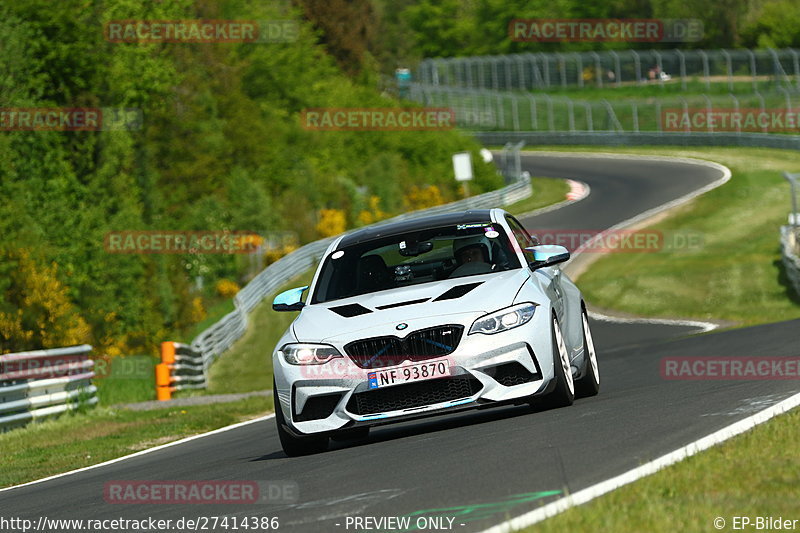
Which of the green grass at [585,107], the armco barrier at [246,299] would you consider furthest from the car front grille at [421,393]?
the green grass at [585,107]

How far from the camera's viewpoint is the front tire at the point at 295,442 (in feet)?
32.8

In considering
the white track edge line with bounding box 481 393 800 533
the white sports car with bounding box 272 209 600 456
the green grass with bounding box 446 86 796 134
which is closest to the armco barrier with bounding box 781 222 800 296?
the white sports car with bounding box 272 209 600 456

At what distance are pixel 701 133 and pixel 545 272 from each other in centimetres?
6427

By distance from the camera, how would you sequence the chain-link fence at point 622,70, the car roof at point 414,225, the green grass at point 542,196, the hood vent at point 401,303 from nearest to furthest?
the hood vent at point 401,303
the car roof at point 414,225
the green grass at point 542,196
the chain-link fence at point 622,70

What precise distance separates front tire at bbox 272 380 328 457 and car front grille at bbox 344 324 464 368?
2.72 feet

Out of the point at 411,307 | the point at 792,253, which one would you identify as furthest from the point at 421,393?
the point at 792,253

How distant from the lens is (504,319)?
961 centimetres

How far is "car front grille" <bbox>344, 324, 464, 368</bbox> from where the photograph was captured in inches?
373

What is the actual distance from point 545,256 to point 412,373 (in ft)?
5.65

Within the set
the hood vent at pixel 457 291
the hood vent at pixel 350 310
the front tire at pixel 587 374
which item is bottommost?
the front tire at pixel 587 374

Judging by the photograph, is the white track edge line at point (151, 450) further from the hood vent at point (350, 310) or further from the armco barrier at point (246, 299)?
the armco barrier at point (246, 299)

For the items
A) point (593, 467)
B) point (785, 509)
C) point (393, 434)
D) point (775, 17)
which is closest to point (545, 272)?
point (393, 434)

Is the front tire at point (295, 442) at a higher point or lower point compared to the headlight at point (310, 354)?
lower

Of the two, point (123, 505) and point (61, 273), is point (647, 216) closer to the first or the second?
point (61, 273)
